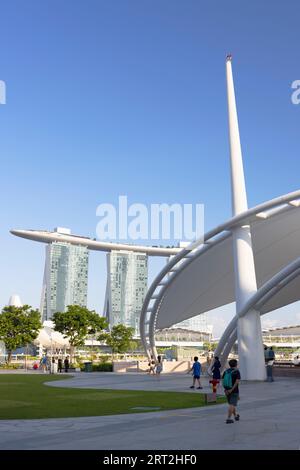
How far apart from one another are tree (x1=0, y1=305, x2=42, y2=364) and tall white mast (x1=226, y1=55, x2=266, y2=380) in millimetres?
39191

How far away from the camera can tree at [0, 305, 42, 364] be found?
202 feet

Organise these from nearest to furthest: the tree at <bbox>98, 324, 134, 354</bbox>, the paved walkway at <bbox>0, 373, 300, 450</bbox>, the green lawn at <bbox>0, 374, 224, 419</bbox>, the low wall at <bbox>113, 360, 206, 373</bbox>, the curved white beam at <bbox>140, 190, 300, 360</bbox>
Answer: the paved walkway at <bbox>0, 373, 300, 450</bbox> < the green lawn at <bbox>0, 374, 224, 419</bbox> < the curved white beam at <bbox>140, 190, 300, 360</bbox> < the low wall at <bbox>113, 360, 206, 373</bbox> < the tree at <bbox>98, 324, 134, 354</bbox>

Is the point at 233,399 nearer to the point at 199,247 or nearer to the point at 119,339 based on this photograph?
the point at 199,247

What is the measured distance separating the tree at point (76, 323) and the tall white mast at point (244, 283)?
37.0m

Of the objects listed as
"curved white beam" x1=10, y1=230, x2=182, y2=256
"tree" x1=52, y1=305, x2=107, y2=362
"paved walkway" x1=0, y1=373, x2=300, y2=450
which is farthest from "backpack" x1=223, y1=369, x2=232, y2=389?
"curved white beam" x1=10, y1=230, x2=182, y2=256

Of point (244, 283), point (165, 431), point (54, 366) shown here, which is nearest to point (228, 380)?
point (165, 431)

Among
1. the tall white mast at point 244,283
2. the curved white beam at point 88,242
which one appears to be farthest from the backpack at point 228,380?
the curved white beam at point 88,242

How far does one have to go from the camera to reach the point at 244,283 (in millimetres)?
29266

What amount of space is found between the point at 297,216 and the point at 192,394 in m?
14.8

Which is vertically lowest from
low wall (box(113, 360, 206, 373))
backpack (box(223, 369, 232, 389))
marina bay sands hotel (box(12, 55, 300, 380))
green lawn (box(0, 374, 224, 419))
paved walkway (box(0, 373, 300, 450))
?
paved walkway (box(0, 373, 300, 450))

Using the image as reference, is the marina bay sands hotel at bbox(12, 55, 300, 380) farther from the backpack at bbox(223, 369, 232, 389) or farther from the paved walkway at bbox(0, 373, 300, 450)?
the backpack at bbox(223, 369, 232, 389)
